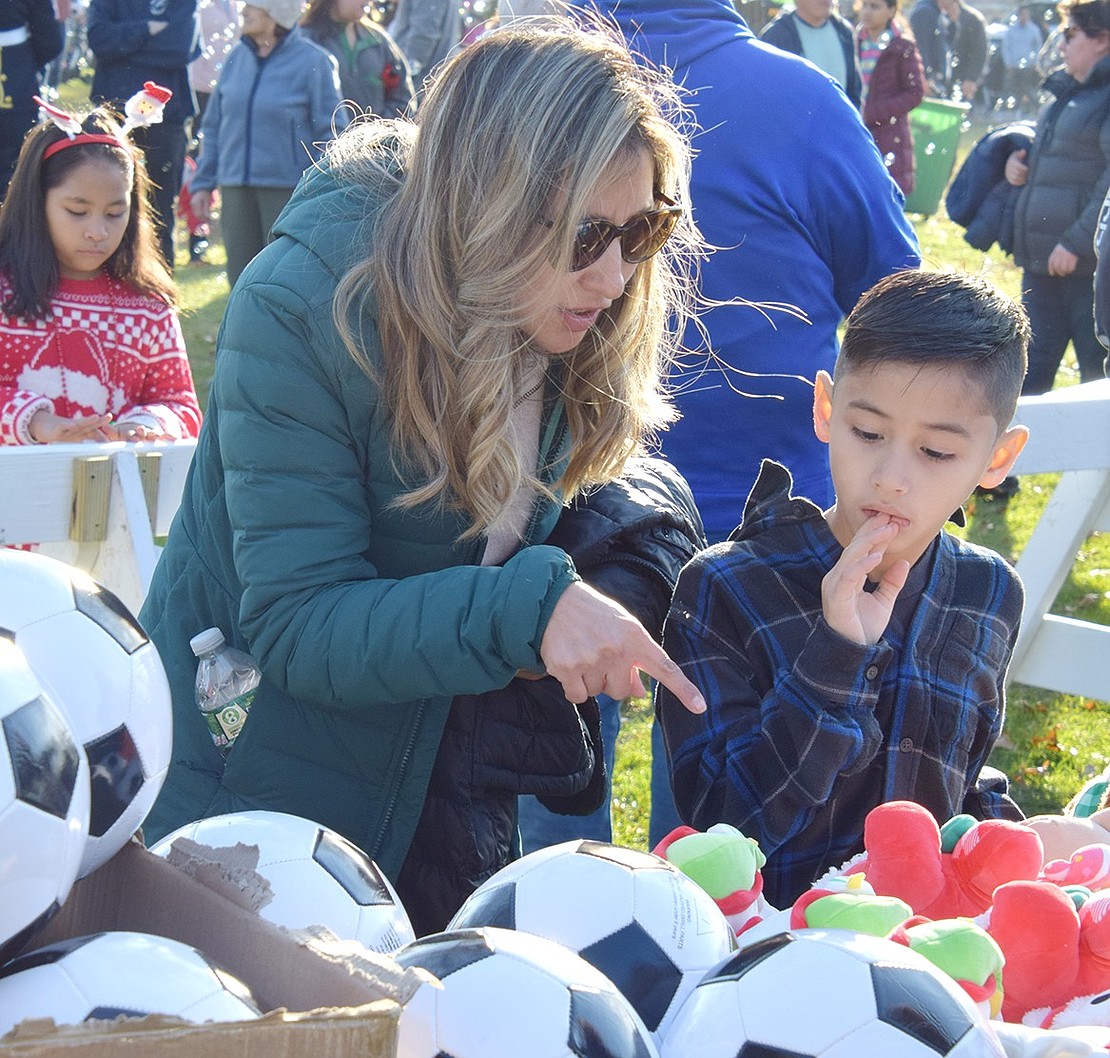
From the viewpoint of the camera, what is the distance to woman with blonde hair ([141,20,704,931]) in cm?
194

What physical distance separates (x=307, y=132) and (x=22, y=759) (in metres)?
7.75

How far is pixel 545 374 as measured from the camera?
226 centimetres

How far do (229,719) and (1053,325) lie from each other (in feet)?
19.3

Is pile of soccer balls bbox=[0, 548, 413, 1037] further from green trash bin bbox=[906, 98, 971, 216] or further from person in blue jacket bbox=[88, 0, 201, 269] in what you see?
green trash bin bbox=[906, 98, 971, 216]

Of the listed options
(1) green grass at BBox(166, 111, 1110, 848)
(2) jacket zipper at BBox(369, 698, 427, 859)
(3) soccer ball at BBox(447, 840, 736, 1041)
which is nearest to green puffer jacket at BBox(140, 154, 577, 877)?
(2) jacket zipper at BBox(369, 698, 427, 859)

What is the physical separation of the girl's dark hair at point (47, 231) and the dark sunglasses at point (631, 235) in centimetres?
245

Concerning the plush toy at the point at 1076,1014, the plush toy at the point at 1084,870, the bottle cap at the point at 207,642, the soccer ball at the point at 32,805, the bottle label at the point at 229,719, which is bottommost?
the bottle label at the point at 229,719

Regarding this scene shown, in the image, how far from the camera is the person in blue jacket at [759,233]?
9.53ft

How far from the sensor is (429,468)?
2.06 metres

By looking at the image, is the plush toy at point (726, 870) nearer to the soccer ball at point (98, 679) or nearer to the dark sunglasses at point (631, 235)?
the soccer ball at point (98, 679)

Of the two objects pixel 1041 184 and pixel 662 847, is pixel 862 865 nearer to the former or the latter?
pixel 662 847

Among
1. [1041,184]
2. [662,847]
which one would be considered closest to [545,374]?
[662,847]

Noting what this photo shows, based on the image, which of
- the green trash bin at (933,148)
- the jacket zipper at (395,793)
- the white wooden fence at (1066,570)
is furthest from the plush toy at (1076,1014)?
the green trash bin at (933,148)

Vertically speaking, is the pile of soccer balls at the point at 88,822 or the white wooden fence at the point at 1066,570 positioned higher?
the pile of soccer balls at the point at 88,822
